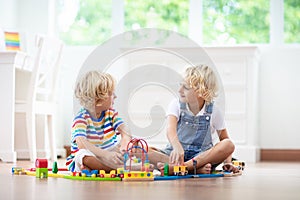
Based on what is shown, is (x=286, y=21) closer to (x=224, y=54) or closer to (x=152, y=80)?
(x=224, y=54)

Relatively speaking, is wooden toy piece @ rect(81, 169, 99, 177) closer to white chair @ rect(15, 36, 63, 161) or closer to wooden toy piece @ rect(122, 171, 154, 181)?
wooden toy piece @ rect(122, 171, 154, 181)

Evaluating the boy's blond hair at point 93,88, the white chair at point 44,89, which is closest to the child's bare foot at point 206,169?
the boy's blond hair at point 93,88

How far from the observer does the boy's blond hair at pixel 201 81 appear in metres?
2.46

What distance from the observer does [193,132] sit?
2.54 m

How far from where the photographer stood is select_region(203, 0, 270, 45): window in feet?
16.3

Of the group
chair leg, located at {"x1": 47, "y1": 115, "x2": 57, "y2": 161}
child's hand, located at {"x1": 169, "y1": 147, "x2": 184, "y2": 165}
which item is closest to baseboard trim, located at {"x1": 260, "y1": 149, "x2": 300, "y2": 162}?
chair leg, located at {"x1": 47, "y1": 115, "x2": 57, "y2": 161}

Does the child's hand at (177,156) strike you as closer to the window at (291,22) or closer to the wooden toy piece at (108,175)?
the wooden toy piece at (108,175)

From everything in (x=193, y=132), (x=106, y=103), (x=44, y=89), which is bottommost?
(x=193, y=132)

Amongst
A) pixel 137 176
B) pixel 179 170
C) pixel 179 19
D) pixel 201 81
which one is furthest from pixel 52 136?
pixel 137 176

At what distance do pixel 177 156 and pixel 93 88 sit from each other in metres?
0.41

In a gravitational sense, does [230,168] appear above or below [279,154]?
above

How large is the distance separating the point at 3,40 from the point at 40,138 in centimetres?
80

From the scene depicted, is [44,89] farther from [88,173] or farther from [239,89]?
[88,173]

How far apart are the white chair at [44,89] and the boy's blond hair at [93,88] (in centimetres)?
178
